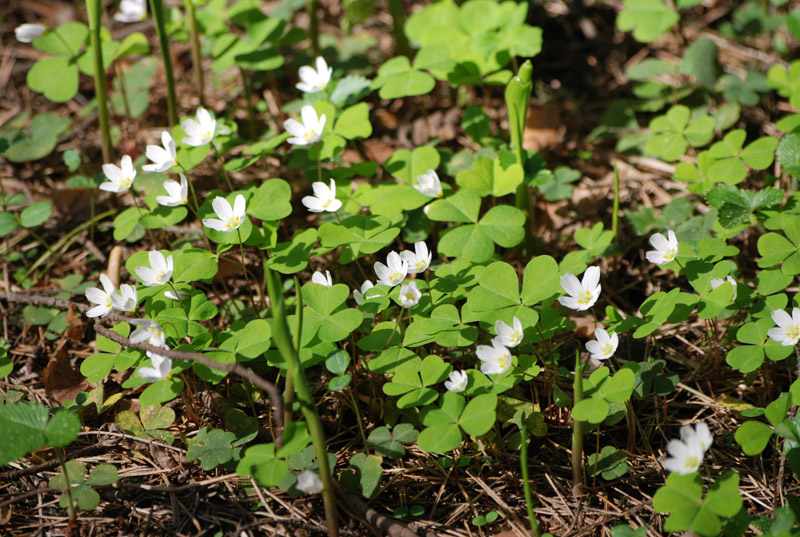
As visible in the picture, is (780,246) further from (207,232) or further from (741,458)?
(207,232)

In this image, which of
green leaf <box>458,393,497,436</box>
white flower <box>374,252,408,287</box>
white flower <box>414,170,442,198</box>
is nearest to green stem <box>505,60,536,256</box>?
white flower <box>414,170,442,198</box>

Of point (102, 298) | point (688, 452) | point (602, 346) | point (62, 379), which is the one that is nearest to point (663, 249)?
point (602, 346)

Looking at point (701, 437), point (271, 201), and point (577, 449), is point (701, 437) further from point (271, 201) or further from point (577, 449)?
point (271, 201)

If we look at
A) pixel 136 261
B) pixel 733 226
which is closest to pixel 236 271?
pixel 136 261

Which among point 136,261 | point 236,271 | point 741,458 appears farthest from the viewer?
point 236,271

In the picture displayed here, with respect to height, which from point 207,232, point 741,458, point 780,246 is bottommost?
point 741,458
